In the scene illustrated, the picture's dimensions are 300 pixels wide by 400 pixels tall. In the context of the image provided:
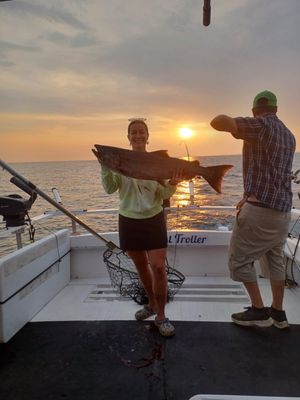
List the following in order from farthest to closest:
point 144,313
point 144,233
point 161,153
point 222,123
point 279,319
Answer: point 144,313 → point 279,319 → point 144,233 → point 161,153 → point 222,123

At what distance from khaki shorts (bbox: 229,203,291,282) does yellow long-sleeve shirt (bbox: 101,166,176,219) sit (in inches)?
30.4

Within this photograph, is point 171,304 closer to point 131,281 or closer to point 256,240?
point 131,281

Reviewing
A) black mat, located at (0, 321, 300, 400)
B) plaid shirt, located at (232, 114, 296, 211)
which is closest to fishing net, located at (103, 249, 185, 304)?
black mat, located at (0, 321, 300, 400)

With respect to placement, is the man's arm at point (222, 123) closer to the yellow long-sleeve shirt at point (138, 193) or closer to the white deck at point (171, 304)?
the yellow long-sleeve shirt at point (138, 193)

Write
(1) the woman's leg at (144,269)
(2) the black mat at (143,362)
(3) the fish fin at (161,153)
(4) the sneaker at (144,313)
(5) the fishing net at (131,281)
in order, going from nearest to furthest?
(2) the black mat at (143,362), (3) the fish fin at (161,153), (1) the woman's leg at (144,269), (4) the sneaker at (144,313), (5) the fishing net at (131,281)

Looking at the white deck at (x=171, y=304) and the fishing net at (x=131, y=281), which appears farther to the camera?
the fishing net at (x=131, y=281)

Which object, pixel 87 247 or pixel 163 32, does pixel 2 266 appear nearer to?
pixel 87 247

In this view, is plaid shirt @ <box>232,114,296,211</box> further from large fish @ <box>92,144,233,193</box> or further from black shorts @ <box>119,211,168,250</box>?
black shorts @ <box>119,211,168,250</box>

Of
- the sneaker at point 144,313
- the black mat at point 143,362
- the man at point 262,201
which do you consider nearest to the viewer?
the black mat at point 143,362

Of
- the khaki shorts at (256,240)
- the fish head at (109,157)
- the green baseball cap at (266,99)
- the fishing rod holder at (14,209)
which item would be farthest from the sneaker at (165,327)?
the green baseball cap at (266,99)

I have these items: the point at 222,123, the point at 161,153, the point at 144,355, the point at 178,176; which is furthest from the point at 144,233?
the point at 222,123

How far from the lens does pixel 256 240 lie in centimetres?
336

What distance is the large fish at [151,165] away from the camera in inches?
115

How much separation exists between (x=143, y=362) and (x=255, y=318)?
127cm
